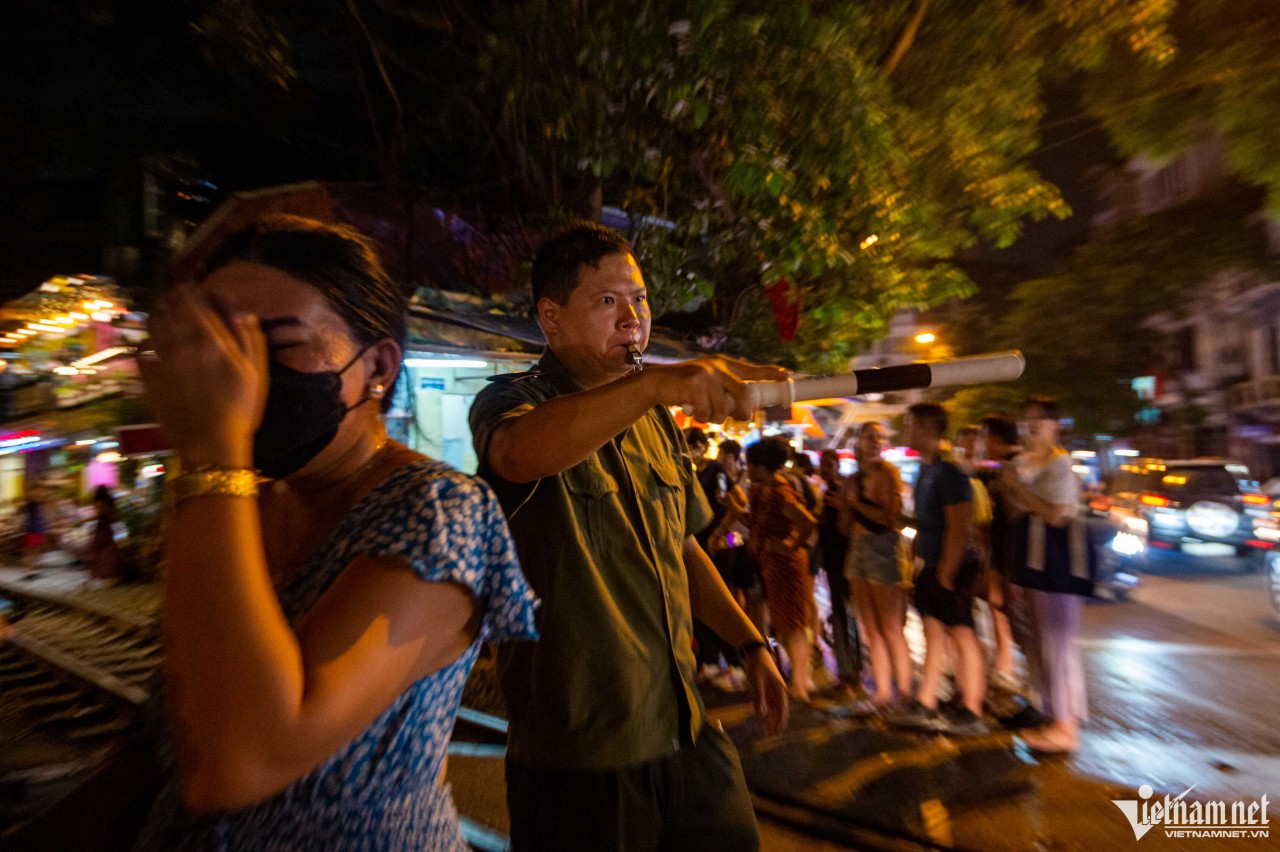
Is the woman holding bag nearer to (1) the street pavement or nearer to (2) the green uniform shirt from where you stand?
(1) the street pavement

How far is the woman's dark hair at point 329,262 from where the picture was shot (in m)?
1.18

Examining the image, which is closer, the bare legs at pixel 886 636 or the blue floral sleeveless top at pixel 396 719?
the blue floral sleeveless top at pixel 396 719

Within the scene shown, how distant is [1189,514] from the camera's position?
10.1 meters

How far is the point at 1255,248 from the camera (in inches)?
542

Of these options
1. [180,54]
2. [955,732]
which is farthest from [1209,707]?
[180,54]

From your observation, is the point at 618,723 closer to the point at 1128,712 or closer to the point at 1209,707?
the point at 1128,712

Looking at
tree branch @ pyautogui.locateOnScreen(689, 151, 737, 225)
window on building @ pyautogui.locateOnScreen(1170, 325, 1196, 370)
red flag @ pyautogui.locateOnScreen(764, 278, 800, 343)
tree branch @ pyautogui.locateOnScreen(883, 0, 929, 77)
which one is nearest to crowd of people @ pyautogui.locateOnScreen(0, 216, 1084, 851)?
tree branch @ pyautogui.locateOnScreen(689, 151, 737, 225)

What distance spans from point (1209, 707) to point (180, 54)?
33.1 feet

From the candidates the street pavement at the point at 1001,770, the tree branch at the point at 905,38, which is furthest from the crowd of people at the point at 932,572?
the tree branch at the point at 905,38

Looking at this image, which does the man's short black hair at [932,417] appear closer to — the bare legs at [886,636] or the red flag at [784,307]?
the bare legs at [886,636]

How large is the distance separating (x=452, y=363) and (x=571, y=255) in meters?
5.55

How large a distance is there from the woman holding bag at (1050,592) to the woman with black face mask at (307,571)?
4413 mm

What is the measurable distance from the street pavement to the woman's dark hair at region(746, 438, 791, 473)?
6.17 ft

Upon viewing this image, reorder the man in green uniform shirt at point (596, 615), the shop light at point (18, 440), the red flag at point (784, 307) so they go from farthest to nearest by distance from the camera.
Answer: the shop light at point (18, 440), the red flag at point (784, 307), the man in green uniform shirt at point (596, 615)
